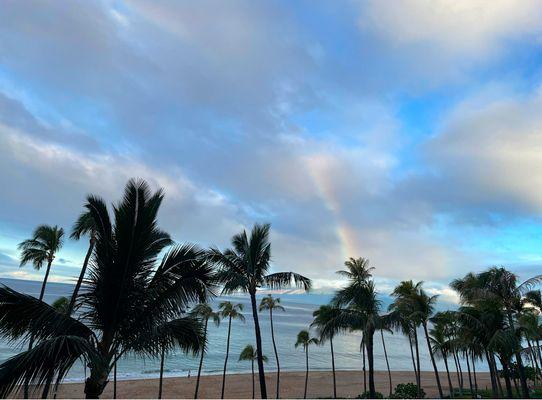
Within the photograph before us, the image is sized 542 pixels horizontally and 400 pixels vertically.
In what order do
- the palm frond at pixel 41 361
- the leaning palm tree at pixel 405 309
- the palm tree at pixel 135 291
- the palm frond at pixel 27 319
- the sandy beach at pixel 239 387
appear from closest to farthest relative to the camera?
the palm frond at pixel 41 361 → the palm frond at pixel 27 319 → the palm tree at pixel 135 291 → the leaning palm tree at pixel 405 309 → the sandy beach at pixel 239 387

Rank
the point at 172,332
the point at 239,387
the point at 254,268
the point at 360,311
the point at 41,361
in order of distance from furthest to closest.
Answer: the point at 239,387 → the point at 360,311 → the point at 254,268 → the point at 172,332 → the point at 41,361

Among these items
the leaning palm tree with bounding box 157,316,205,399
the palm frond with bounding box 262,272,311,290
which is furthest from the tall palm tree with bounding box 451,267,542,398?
the leaning palm tree with bounding box 157,316,205,399

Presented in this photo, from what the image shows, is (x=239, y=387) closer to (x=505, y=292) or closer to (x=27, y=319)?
(x=505, y=292)

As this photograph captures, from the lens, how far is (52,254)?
2648cm

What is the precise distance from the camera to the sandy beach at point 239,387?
133 ft

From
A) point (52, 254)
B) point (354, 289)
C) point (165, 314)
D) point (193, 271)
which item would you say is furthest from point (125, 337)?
point (52, 254)

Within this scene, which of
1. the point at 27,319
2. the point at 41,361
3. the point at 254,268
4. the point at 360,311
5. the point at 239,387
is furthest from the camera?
the point at 239,387

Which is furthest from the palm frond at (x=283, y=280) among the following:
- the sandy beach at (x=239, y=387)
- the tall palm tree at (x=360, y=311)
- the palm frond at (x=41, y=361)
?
the sandy beach at (x=239, y=387)

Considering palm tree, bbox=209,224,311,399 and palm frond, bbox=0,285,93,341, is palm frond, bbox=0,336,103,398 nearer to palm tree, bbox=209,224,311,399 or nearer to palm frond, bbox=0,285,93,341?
palm frond, bbox=0,285,93,341

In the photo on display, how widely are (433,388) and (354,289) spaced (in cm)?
3171

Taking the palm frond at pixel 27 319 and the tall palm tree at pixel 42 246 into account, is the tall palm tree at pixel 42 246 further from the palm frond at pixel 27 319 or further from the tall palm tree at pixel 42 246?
the palm frond at pixel 27 319

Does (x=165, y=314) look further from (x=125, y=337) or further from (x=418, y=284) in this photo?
(x=418, y=284)

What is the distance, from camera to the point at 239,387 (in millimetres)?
46656

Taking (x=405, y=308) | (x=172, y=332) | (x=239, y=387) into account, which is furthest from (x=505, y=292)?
(x=239, y=387)
